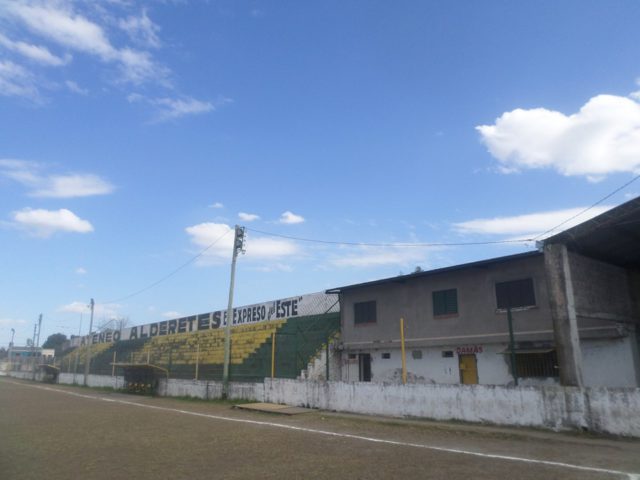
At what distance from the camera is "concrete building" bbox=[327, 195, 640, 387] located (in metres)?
12.5

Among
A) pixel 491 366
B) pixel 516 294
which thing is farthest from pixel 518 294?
pixel 491 366

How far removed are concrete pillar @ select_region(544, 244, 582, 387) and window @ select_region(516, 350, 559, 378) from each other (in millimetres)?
4550

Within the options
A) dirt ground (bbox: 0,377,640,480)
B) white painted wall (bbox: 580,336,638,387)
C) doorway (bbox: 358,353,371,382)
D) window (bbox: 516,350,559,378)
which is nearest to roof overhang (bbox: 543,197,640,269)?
white painted wall (bbox: 580,336,638,387)

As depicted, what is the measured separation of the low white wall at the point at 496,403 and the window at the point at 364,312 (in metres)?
5.69

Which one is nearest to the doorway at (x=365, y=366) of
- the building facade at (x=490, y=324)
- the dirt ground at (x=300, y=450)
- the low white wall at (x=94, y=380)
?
the building facade at (x=490, y=324)

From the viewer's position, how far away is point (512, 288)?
1780 cm

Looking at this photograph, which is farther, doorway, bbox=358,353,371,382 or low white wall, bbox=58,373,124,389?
low white wall, bbox=58,373,124,389

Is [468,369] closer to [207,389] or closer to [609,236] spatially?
[609,236]

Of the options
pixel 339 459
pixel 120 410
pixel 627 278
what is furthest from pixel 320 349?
pixel 339 459

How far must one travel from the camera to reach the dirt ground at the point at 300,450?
7625mm

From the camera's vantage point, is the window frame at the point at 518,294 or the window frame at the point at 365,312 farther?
the window frame at the point at 365,312

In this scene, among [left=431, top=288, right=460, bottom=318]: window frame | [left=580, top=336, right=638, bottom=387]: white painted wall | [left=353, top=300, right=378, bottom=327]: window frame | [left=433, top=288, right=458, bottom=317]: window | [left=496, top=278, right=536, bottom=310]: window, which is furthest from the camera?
[left=353, top=300, right=378, bottom=327]: window frame

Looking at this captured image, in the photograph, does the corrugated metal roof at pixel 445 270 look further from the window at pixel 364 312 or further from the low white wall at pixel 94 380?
the low white wall at pixel 94 380

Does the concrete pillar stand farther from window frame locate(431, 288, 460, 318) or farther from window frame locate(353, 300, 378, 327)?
window frame locate(353, 300, 378, 327)
